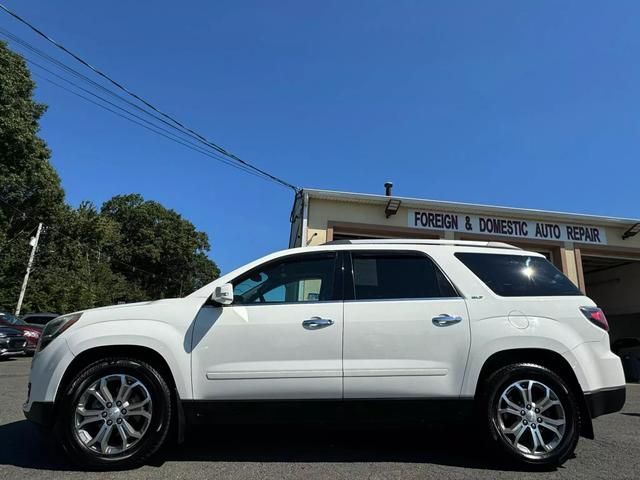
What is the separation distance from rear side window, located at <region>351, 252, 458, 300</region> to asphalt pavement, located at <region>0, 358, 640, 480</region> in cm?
115

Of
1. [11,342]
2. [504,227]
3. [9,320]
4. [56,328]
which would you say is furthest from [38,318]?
[56,328]

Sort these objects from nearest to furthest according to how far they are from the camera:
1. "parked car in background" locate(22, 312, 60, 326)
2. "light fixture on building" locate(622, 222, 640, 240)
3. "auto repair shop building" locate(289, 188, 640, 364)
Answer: "auto repair shop building" locate(289, 188, 640, 364) → "light fixture on building" locate(622, 222, 640, 240) → "parked car in background" locate(22, 312, 60, 326)

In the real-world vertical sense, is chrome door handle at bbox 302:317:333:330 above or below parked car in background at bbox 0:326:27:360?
above

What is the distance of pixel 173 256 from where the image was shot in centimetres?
5812

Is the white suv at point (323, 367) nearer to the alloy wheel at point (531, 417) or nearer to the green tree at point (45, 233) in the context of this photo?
the alloy wheel at point (531, 417)

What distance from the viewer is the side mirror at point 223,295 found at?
405 centimetres

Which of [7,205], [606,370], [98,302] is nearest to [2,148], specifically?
[7,205]

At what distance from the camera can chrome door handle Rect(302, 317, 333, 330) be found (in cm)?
408

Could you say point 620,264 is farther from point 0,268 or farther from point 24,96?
point 0,268

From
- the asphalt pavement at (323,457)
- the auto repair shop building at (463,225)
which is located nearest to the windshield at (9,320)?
the auto repair shop building at (463,225)

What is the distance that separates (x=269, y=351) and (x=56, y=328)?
1844 mm

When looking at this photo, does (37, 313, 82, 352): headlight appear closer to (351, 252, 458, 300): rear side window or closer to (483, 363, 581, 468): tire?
(351, 252, 458, 300): rear side window

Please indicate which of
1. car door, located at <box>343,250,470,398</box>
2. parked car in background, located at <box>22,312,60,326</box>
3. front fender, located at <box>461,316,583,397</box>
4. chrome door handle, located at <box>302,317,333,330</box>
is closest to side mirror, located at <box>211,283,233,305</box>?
chrome door handle, located at <box>302,317,333,330</box>

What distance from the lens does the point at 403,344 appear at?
13.3 feet
